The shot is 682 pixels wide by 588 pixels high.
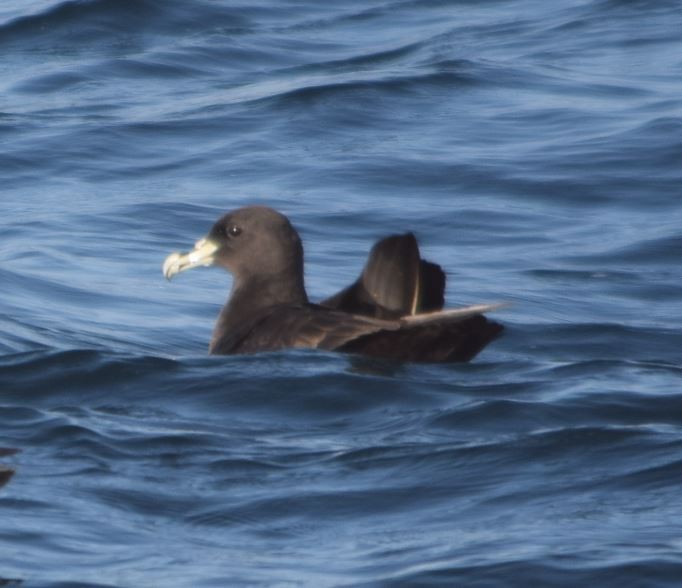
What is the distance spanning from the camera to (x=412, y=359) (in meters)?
8.82

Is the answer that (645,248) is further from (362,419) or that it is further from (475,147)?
(362,419)

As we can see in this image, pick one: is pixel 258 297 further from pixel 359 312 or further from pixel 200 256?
pixel 359 312

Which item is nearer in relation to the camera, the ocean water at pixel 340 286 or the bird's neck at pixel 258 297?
the ocean water at pixel 340 286

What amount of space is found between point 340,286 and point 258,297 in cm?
192

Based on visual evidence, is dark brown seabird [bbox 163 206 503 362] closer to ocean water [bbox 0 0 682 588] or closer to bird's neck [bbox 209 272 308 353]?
bird's neck [bbox 209 272 308 353]

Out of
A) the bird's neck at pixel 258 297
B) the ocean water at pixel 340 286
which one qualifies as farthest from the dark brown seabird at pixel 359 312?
the ocean water at pixel 340 286

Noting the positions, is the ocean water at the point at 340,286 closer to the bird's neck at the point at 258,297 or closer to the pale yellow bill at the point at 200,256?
the bird's neck at the point at 258,297

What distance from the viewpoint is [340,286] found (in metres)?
11.9

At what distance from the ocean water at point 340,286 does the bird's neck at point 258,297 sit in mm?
366

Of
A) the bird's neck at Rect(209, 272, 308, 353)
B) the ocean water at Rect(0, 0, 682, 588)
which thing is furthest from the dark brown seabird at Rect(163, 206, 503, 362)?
the ocean water at Rect(0, 0, 682, 588)

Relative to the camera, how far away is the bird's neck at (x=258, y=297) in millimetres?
9828

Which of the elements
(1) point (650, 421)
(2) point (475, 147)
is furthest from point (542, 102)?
(1) point (650, 421)

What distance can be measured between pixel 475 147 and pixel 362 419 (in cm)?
787

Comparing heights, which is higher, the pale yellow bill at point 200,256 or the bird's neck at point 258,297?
the pale yellow bill at point 200,256
